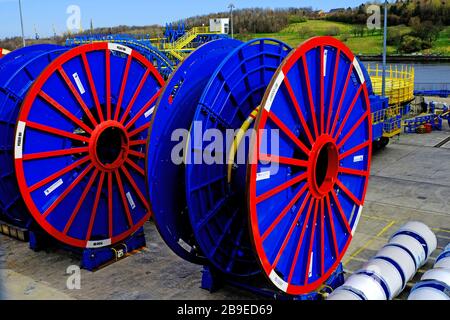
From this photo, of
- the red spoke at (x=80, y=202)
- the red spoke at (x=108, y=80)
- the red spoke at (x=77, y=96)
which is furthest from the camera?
the red spoke at (x=108, y=80)

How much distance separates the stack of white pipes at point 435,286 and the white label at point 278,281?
2.26 metres

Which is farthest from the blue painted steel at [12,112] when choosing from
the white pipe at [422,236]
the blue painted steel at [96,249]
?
the white pipe at [422,236]

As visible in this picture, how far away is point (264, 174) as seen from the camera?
7.44 metres

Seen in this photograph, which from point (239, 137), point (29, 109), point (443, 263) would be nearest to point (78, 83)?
point (29, 109)

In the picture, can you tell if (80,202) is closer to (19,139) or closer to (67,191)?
(67,191)

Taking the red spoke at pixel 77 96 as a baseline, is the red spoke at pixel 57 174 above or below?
below

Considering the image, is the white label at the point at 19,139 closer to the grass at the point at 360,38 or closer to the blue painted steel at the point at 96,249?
the blue painted steel at the point at 96,249

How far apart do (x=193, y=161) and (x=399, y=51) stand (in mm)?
97322

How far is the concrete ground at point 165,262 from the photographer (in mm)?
10242

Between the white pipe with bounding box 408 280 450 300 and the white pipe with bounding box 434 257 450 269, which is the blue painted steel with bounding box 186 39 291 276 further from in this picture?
the white pipe with bounding box 434 257 450 269

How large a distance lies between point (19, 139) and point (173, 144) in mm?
3840

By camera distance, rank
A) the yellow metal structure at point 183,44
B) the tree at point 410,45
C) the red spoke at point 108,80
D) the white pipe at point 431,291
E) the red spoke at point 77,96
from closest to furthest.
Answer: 1. the white pipe at point 431,291
2. the red spoke at point 77,96
3. the red spoke at point 108,80
4. the yellow metal structure at point 183,44
5. the tree at point 410,45

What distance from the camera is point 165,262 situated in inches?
458
